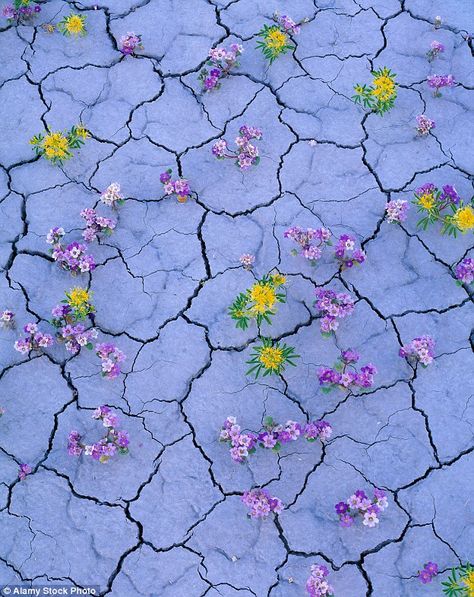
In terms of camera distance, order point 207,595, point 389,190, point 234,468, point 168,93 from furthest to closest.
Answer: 1. point 168,93
2. point 389,190
3. point 234,468
4. point 207,595

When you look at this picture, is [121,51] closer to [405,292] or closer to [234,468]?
[405,292]

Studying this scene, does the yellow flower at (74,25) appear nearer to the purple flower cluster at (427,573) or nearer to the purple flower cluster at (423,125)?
the purple flower cluster at (423,125)

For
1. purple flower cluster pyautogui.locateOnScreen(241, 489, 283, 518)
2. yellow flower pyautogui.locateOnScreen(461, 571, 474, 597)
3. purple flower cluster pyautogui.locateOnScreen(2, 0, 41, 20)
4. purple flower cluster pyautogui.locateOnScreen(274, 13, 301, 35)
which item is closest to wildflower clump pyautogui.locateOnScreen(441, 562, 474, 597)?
yellow flower pyautogui.locateOnScreen(461, 571, 474, 597)

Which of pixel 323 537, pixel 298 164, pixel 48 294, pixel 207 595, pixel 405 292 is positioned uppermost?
pixel 298 164

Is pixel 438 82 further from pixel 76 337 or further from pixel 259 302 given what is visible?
pixel 76 337

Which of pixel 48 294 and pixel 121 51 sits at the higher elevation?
pixel 121 51

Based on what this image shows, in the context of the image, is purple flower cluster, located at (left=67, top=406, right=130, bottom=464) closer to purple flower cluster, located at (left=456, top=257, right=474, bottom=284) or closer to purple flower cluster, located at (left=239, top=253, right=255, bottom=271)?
purple flower cluster, located at (left=239, top=253, right=255, bottom=271)

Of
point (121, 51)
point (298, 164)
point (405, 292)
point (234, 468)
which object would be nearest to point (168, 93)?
point (121, 51)

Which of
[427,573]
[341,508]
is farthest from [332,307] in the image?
[427,573]
